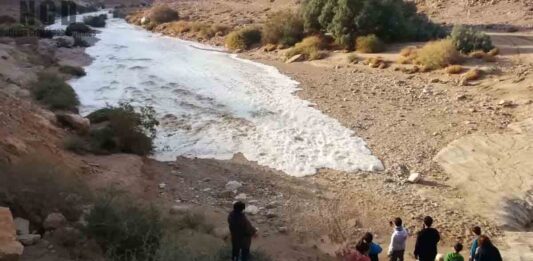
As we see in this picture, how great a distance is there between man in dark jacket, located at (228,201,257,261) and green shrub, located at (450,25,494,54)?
55.9 feet

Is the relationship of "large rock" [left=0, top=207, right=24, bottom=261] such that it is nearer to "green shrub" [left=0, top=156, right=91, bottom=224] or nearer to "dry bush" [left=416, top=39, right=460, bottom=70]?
"green shrub" [left=0, top=156, right=91, bottom=224]

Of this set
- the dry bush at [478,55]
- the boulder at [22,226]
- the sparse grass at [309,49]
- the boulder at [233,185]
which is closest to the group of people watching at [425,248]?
the boulder at [233,185]

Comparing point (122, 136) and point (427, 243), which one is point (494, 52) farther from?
point (427, 243)

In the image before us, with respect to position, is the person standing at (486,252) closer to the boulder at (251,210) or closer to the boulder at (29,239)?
the boulder at (251,210)

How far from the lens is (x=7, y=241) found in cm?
626

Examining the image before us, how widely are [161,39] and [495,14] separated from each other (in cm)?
2051

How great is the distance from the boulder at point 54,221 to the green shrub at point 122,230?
51cm

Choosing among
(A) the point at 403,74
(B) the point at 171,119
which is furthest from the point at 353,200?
(A) the point at 403,74

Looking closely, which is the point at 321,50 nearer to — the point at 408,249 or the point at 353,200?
the point at 353,200

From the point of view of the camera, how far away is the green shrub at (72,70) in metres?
22.9

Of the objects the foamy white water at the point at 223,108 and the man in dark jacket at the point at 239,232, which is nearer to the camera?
the man in dark jacket at the point at 239,232

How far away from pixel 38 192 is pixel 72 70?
15770mm

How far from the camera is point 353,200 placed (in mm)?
11883

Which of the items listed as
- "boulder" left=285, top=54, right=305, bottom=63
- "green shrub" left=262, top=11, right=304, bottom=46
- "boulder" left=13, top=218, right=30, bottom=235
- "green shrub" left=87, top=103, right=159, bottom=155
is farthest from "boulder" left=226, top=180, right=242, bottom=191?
"green shrub" left=262, top=11, right=304, bottom=46
